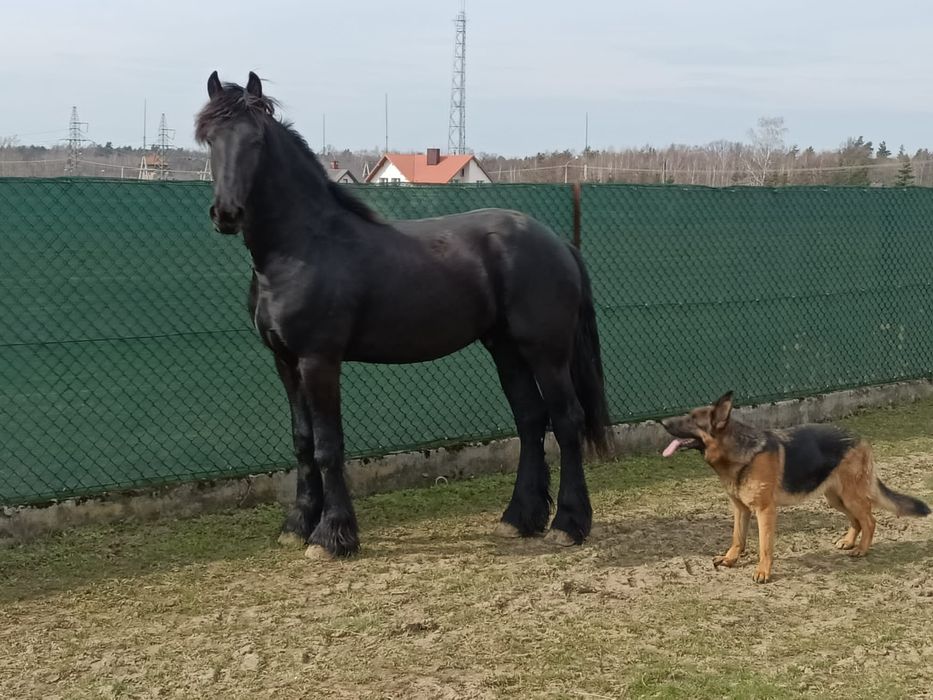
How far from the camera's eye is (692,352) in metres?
8.82

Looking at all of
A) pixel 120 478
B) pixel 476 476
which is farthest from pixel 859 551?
pixel 120 478

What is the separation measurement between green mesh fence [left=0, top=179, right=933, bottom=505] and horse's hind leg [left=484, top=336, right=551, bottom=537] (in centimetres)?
145

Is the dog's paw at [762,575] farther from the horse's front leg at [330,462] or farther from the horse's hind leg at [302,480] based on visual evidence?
the horse's hind leg at [302,480]

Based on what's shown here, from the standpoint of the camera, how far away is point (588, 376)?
20.1 feet

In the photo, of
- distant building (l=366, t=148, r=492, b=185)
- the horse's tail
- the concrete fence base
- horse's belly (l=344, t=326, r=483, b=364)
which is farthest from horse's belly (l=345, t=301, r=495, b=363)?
distant building (l=366, t=148, r=492, b=185)

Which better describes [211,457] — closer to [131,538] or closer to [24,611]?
[131,538]

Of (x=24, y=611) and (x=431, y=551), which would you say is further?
(x=431, y=551)

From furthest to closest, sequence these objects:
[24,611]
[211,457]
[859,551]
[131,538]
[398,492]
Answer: [398,492] → [211,457] → [131,538] → [859,551] → [24,611]

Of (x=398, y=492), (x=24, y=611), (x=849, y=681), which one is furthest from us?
(x=398, y=492)

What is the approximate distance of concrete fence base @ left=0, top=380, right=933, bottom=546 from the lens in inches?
233

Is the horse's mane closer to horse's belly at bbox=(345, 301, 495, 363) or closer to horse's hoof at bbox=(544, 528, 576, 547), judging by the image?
horse's belly at bbox=(345, 301, 495, 363)

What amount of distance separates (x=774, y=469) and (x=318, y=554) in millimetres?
2581

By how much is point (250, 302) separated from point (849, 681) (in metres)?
3.67

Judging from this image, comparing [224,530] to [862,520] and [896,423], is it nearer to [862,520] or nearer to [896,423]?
[862,520]
